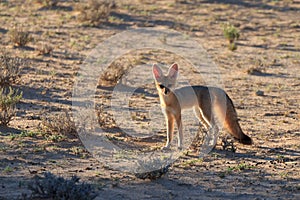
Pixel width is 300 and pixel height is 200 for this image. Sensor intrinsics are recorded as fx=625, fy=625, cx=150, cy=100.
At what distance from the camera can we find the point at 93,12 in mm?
19562

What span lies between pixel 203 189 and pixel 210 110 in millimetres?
2052

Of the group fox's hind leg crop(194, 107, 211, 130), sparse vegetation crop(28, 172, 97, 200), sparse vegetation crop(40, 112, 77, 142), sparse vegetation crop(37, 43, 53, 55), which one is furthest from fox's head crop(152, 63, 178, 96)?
sparse vegetation crop(37, 43, 53, 55)

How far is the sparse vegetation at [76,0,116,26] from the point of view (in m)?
19.5

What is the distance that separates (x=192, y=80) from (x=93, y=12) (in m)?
6.25

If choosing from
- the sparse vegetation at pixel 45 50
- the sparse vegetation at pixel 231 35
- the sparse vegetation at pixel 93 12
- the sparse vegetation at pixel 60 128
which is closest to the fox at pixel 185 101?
the sparse vegetation at pixel 60 128

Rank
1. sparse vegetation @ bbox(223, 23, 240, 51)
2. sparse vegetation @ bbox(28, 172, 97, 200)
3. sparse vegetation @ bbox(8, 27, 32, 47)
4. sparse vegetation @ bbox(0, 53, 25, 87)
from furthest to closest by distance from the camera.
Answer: sparse vegetation @ bbox(223, 23, 240, 51), sparse vegetation @ bbox(8, 27, 32, 47), sparse vegetation @ bbox(0, 53, 25, 87), sparse vegetation @ bbox(28, 172, 97, 200)

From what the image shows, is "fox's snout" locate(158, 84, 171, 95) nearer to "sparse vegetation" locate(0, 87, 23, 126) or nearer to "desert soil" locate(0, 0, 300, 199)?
"desert soil" locate(0, 0, 300, 199)

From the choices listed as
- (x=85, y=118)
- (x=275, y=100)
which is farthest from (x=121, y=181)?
(x=275, y=100)

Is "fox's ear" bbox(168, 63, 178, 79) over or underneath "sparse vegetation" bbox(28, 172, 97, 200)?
over

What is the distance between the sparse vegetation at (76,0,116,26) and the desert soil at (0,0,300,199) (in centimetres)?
23

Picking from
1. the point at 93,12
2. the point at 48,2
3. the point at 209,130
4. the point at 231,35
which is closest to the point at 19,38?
the point at 93,12

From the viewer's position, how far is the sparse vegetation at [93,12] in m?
19.5

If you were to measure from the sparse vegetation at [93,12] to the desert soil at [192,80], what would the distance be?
23 centimetres

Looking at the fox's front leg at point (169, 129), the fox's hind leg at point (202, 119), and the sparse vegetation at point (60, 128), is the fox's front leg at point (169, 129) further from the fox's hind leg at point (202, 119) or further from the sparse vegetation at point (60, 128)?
the sparse vegetation at point (60, 128)
